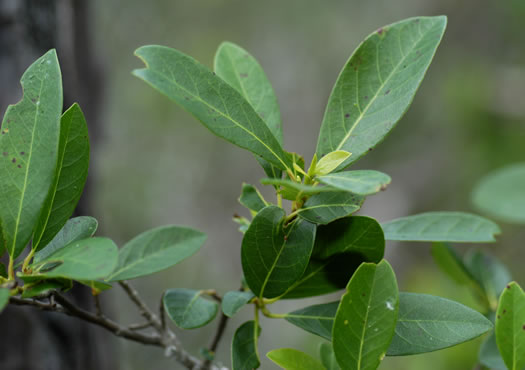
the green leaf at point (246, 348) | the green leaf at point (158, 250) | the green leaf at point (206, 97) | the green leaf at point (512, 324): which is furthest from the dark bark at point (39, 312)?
the green leaf at point (512, 324)

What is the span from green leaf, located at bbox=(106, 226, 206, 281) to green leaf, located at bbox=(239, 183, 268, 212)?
0.09 m

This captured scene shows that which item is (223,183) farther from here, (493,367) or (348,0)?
(493,367)

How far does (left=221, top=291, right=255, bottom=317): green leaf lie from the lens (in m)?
0.51

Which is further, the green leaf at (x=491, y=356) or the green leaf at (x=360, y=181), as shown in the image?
the green leaf at (x=491, y=356)

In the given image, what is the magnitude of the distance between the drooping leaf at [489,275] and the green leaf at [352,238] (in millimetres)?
363

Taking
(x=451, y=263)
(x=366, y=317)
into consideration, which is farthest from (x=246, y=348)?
(x=451, y=263)

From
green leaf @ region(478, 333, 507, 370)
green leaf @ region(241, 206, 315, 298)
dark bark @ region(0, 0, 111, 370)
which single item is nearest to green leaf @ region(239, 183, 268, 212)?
green leaf @ region(241, 206, 315, 298)

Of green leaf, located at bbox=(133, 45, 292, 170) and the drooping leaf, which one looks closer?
green leaf, located at bbox=(133, 45, 292, 170)

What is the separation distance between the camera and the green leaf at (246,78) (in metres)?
0.60

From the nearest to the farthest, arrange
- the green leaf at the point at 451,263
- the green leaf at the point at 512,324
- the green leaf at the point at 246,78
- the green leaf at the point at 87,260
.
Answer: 1. the green leaf at the point at 87,260
2. the green leaf at the point at 512,324
3. the green leaf at the point at 246,78
4. the green leaf at the point at 451,263

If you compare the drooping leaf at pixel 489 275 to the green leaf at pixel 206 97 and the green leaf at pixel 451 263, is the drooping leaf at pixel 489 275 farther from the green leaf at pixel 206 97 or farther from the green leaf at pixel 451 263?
the green leaf at pixel 206 97

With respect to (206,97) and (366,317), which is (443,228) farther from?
(206,97)

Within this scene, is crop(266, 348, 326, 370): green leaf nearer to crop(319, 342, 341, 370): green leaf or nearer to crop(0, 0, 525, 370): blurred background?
crop(319, 342, 341, 370): green leaf

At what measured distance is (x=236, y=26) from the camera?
389 cm
